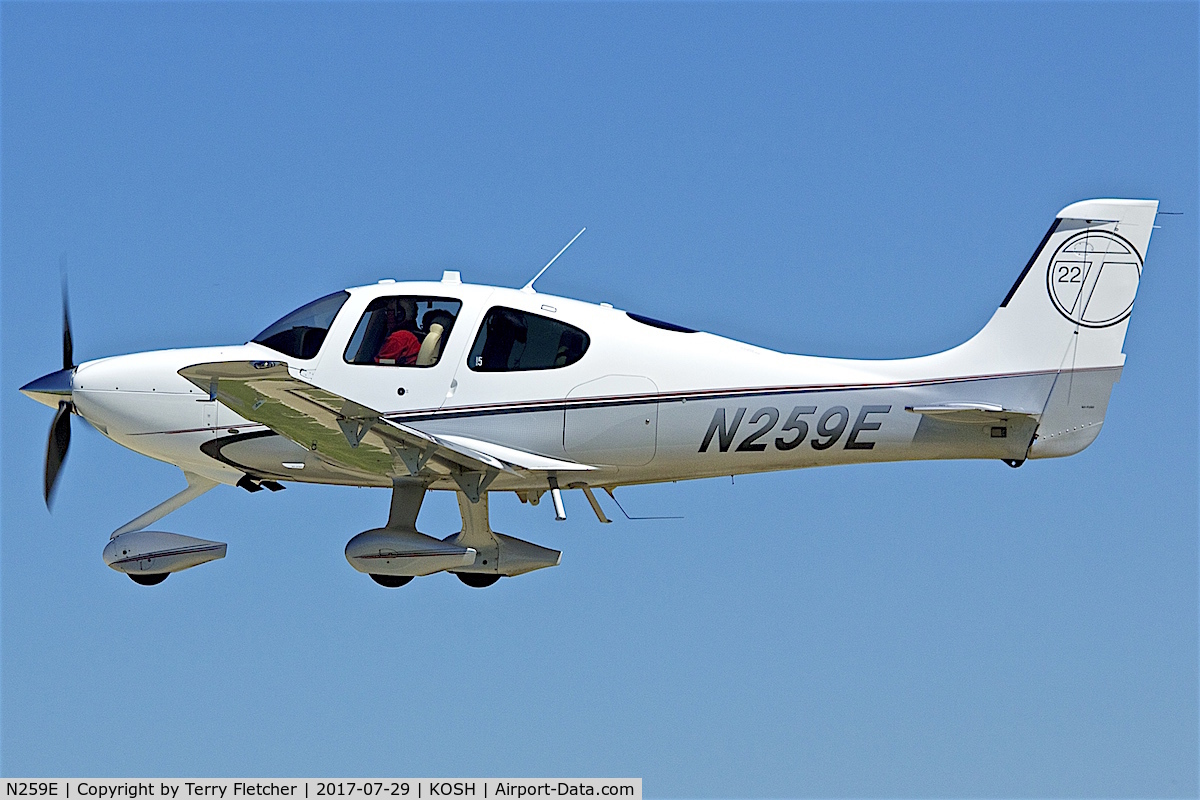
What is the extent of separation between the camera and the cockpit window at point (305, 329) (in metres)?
15.9

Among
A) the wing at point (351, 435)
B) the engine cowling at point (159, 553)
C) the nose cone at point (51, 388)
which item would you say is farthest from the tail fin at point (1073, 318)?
the nose cone at point (51, 388)

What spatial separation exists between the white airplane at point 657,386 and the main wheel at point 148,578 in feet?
6.98

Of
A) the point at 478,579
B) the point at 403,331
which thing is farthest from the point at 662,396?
the point at 478,579

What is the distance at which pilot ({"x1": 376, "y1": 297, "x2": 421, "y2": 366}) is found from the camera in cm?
1577

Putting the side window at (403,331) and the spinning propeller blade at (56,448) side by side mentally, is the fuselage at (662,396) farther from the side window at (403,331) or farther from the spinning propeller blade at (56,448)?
the spinning propeller blade at (56,448)

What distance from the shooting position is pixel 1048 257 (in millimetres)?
15961

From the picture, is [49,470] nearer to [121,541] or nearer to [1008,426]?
[121,541]

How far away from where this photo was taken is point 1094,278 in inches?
623

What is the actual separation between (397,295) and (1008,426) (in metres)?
5.75

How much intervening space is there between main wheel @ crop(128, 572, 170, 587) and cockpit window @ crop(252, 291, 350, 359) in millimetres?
2614

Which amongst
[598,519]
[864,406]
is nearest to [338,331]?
[598,519]

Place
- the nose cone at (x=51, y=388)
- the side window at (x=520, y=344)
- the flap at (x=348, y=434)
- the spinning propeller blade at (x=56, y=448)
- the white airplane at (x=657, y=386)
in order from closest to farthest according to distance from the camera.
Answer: the flap at (x=348, y=434) → the white airplane at (x=657, y=386) → the side window at (x=520, y=344) → the nose cone at (x=51, y=388) → the spinning propeller blade at (x=56, y=448)

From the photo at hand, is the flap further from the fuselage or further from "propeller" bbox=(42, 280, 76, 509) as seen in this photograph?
"propeller" bbox=(42, 280, 76, 509)

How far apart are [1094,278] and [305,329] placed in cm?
736
